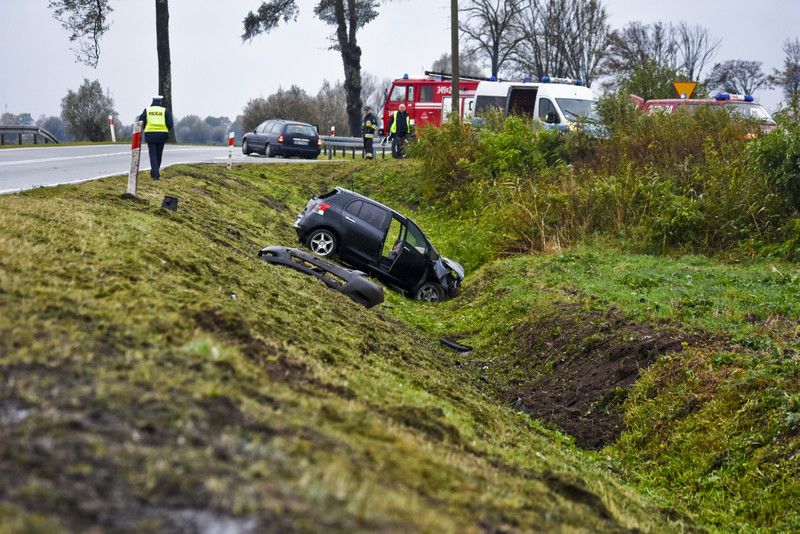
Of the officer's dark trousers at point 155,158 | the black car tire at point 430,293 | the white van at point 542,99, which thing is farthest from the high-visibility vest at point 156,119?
the white van at point 542,99

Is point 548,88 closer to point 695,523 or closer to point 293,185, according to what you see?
point 293,185

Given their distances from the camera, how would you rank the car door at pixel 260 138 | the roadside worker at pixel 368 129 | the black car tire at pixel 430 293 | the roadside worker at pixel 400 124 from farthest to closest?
the car door at pixel 260 138
the roadside worker at pixel 368 129
the roadside worker at pixel 400 124
the black car tire at pixel 430 293

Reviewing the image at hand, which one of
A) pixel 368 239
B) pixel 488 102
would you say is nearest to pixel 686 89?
pixel 488 102

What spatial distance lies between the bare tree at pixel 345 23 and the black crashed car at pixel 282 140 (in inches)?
457

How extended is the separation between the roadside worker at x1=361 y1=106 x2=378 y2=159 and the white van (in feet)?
12.5

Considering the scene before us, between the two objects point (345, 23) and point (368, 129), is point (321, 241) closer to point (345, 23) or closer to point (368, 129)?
point (368, 129)

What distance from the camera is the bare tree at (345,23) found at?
41.4 m

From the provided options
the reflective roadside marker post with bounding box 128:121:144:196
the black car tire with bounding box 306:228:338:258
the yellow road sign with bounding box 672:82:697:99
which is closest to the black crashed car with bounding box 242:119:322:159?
the yellow road sign with bounding box 672:82:697:99

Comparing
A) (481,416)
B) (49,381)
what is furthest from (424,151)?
(49,381)

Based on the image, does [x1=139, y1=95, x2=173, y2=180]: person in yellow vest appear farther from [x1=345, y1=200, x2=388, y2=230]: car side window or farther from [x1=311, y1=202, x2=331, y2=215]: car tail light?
[x1=345, y1=200, x2=388, y2=230]: car side window

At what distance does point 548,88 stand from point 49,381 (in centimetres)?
2490

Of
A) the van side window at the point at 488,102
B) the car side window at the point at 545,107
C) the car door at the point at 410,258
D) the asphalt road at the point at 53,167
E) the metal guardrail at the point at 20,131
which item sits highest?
the van side window at the point at 488,102

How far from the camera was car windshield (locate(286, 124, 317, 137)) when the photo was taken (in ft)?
103

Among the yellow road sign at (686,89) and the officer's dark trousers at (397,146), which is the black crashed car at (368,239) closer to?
the yellow road sign at (686,89)
